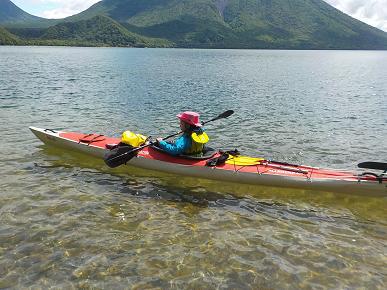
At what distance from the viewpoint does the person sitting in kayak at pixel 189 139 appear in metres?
13.4

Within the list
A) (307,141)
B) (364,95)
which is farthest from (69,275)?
(364,95)

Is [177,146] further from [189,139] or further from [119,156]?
[119,156]

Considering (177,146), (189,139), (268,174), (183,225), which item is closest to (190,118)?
(189,139)

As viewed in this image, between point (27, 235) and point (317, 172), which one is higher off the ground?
point (317, 172)

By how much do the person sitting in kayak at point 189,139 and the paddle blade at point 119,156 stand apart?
3.71 ft

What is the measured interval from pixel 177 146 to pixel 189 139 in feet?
1.71

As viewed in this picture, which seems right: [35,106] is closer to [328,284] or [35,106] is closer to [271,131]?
[271,131]

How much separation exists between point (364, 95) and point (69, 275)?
41.7 meters

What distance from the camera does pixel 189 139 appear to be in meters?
13.8

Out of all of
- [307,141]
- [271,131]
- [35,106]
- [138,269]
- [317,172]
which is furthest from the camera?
[35,106]

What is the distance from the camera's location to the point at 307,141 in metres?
20.8

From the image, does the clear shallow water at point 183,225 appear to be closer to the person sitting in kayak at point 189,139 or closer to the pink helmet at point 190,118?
the person sitting in kayak at point 189,139

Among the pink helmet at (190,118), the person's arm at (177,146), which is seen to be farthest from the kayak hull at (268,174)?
the pink helmet at (190,118)

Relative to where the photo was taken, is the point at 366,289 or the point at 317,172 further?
the point at 317,172
